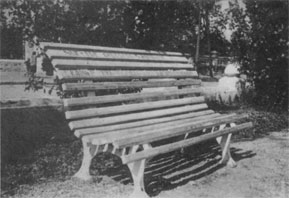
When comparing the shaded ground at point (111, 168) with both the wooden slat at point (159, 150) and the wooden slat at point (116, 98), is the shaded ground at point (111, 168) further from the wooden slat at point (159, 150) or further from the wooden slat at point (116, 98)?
the wooden slat at point (116, 98)

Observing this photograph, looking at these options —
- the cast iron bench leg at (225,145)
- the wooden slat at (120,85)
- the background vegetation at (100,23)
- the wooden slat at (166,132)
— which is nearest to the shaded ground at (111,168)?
the cast iron bench leg at (225,145)

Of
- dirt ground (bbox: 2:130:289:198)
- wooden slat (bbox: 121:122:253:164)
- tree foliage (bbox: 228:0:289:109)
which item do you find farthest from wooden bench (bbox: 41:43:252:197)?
tree foliage (bbox: 228:0:289:109)

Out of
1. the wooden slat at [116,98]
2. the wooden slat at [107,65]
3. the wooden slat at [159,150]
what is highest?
the wooden slat at [107,65]

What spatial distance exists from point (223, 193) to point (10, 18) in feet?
9.86

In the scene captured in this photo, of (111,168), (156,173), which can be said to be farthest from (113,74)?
(156,173)

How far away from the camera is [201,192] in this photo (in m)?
3.80

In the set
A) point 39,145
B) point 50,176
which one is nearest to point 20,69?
point 39,145

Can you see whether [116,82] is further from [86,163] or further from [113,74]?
[86,163]

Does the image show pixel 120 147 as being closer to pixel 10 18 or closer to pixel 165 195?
pixel 165 195

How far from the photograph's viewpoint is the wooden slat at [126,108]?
145 inches

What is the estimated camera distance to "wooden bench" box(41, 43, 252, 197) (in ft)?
11.4

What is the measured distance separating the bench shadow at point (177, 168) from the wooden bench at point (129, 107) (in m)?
0.27

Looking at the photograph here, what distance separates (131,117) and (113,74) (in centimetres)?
50

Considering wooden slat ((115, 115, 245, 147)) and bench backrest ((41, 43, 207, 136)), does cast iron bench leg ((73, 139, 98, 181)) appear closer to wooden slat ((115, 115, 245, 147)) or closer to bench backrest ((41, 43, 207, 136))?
bench backrest ((41, 43, 207, 136))
